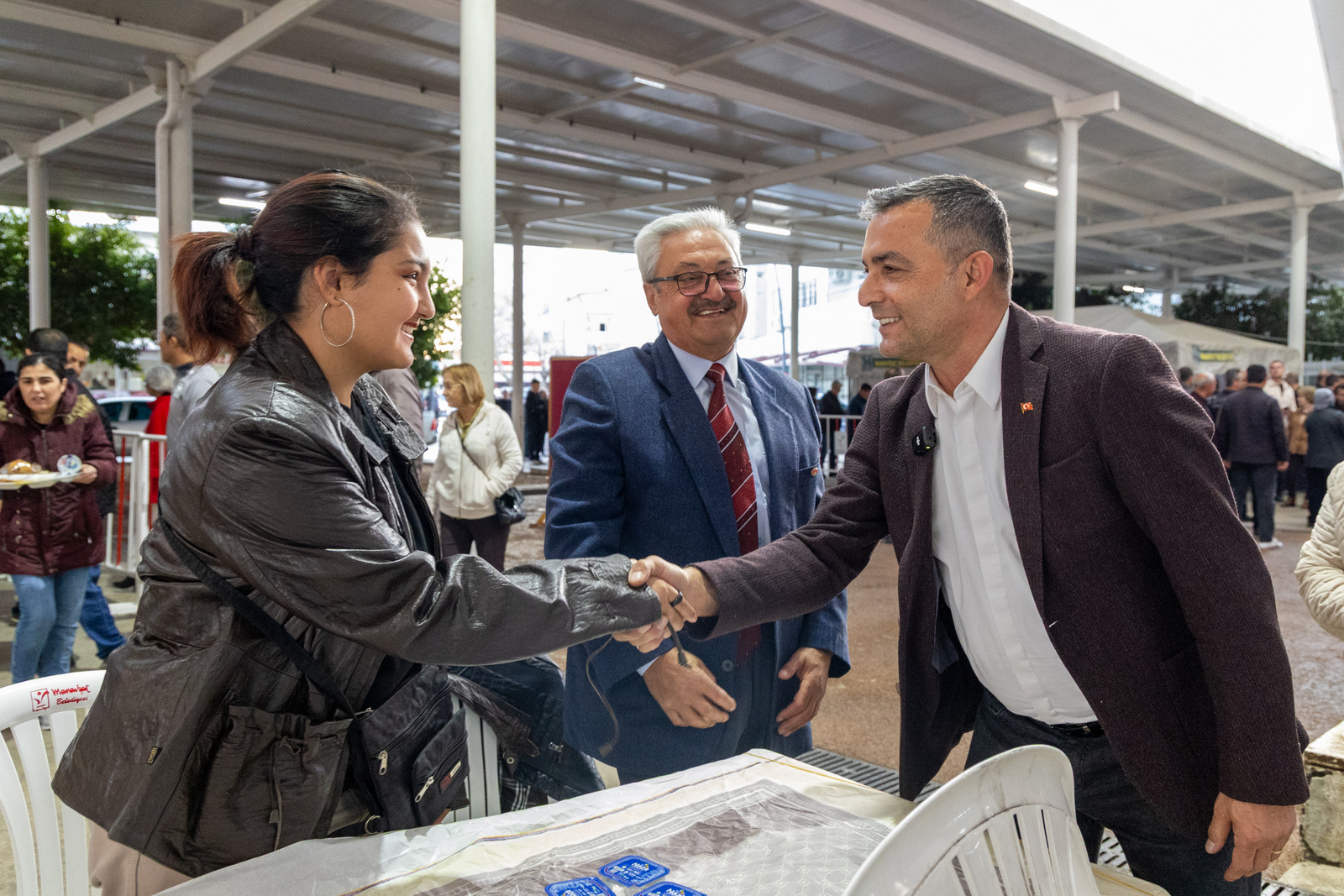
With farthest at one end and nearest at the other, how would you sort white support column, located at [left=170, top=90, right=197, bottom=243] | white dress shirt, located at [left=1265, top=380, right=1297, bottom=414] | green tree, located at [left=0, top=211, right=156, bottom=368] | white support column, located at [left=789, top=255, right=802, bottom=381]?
1. white support column, located at [left=789, top=255, right=802, bottom=381]
2. green tree, located at [left=0, top=211, right=156, bottom=368]
3. white dress shirt, located at [left=1265, top=380, right=1297, bottom=414]
4. white support column, located at [left=170, top=90, right=197, bottom=243]

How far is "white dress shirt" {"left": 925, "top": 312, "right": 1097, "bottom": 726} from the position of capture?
5.96 feet

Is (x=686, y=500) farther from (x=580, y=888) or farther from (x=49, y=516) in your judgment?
(x=49, y=516)

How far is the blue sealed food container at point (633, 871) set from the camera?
1.44m

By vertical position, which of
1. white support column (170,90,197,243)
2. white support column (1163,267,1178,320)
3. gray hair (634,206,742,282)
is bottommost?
gray hair (634,206,742,282)

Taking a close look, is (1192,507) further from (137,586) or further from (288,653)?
(137,586)

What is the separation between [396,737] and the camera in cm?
160

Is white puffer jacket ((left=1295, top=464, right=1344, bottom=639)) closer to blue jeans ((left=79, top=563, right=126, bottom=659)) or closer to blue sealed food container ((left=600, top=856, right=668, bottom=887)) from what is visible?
blue sealed food container ((left=600, top=856, right=668, bottom=887))

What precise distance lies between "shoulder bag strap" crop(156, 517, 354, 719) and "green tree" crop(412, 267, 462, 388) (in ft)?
49.9

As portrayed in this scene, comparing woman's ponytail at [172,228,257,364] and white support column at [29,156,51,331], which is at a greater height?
white support column at [29,156,51,331]

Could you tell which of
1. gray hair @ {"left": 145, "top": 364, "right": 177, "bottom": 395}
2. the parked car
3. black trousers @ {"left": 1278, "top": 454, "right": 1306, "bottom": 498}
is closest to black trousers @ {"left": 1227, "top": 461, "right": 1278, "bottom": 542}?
black trousers @ {"left": 1278, "top": 454, "right": 1306, "bottom": 498}

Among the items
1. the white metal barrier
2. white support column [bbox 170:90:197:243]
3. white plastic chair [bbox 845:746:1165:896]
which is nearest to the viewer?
white plastic chair [bbox 845:746:1165:896]

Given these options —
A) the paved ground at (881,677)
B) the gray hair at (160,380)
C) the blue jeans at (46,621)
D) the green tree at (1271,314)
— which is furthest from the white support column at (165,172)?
the green tree at (1271,314)

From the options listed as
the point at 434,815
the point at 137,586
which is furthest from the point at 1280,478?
the point at 434,815

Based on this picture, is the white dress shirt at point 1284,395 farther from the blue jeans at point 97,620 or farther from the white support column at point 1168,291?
the white support column at point 1168,291
